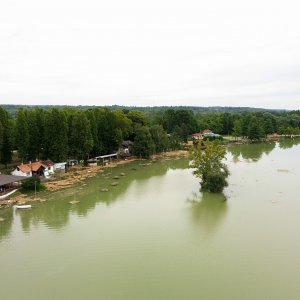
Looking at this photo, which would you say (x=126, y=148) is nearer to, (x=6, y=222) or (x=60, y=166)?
(x=60, y=166)

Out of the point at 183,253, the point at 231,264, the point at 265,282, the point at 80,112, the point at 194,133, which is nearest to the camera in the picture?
the point at 265,282

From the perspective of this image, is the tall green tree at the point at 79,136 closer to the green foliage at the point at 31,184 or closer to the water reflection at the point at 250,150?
the green foliage at the point at 31,184

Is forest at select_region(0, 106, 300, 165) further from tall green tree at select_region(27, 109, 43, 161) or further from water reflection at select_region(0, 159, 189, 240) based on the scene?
water reflection at select_region(0, 159, 189, 240)

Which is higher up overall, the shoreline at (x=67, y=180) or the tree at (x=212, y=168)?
the tree at (x=212, y=168)

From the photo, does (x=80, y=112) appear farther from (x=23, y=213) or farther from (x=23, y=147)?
(x=23, y=213)

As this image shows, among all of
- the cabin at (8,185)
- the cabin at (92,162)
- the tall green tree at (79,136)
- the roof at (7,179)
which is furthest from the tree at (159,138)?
the roof at (7,179)

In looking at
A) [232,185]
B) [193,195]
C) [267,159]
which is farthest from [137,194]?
[267,159]
